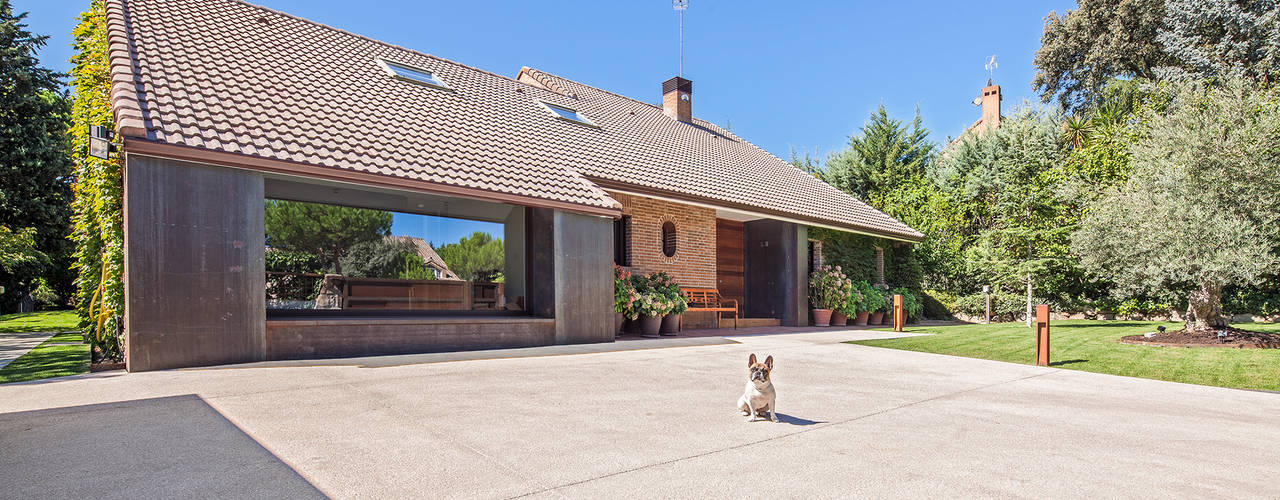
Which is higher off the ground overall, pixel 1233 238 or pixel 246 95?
pixel 246 95

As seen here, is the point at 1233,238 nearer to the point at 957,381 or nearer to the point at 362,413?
the point at 957,381

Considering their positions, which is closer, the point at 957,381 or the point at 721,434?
the point at 721,434

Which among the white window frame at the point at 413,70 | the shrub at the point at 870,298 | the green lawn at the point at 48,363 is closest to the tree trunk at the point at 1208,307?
the shrub at the point at 870,298

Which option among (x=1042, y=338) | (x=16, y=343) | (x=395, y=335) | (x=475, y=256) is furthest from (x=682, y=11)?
(x=16, y=343)

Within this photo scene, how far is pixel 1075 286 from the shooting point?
18547mm

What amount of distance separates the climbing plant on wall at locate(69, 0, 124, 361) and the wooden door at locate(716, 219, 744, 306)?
11.6m

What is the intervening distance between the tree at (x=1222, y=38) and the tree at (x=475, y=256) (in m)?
23.9

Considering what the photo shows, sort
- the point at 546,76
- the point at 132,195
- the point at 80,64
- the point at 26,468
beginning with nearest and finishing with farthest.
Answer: the point at 26,468 < the point at 132,195 < the point at 80,64 < the point at 546,76

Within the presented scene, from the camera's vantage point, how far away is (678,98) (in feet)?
64.6

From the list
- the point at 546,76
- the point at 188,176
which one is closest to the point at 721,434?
the point at 188,176

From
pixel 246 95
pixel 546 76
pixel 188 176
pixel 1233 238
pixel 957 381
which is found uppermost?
pixel 546 76

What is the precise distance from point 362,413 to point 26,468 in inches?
64.5

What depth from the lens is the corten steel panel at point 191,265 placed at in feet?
19.3

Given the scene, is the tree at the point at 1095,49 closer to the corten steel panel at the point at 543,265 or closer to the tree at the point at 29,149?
the corten steel panel at the point at 543,265
